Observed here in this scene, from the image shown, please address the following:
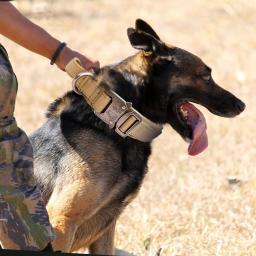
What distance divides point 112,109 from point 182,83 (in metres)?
0.52

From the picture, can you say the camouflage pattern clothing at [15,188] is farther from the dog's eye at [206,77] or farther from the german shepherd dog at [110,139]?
the dog's eye at [206,77]

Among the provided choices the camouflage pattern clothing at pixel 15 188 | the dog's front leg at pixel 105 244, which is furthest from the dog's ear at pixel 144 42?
the dog's front leg at pixel 105 244

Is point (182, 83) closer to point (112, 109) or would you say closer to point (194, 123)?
point (194, 123)

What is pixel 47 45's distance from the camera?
376cm

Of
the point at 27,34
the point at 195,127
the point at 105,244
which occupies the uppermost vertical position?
the point at 27,34

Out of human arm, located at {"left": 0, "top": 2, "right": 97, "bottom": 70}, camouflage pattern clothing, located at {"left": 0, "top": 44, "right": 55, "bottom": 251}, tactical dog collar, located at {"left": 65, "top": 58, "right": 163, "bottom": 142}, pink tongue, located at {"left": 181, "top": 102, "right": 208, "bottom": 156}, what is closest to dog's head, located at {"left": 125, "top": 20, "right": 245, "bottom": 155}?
pink tongue, located at {"left": 181, "top": 102, "right": 208, "bottom": 156}

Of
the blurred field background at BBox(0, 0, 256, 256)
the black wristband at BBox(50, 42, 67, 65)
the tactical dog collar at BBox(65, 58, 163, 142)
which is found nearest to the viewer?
the black wristband at BBox(50, 42, 67, 65)

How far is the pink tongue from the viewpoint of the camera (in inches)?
181

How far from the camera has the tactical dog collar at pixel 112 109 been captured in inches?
160

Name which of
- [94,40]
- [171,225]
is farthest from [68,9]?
[171,225]

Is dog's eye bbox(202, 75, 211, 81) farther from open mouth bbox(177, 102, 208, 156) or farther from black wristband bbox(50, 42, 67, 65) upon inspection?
black wristband bbox(50, 42, 67, 65)

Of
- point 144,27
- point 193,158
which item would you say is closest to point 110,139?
point 144,27

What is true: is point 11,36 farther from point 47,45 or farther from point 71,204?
point 71,204

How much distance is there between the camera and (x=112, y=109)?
418cm
